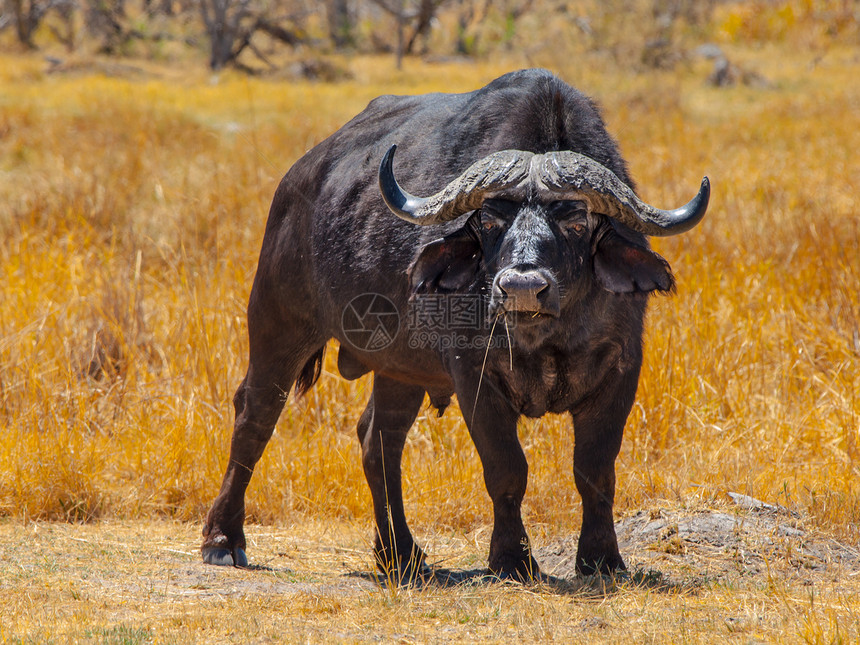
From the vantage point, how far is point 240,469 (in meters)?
4.91

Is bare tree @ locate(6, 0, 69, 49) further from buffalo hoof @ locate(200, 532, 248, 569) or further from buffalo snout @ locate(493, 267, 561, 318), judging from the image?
buffalo snout @ locate(493, 267, 561, 318)

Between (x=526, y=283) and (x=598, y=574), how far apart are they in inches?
48.6

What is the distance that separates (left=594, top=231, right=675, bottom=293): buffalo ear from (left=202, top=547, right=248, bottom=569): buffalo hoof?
2.14 m

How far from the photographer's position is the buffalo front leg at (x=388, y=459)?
15.3 feet

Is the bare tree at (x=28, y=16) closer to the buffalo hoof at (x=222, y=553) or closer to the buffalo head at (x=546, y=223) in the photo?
the buffalo hoof at (x=222, y=553)

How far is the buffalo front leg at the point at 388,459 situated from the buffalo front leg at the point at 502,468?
0.76 meters

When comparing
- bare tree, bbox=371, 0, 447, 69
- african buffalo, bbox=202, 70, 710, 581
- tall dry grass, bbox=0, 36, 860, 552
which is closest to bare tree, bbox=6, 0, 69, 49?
bare tree, bbox=371, 0, 447, 69

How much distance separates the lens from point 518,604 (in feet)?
11.6

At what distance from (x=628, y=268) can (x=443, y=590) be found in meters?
1.41

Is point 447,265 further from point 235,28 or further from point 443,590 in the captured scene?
point 235,28

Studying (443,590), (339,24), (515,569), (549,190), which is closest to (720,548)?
(515,569)

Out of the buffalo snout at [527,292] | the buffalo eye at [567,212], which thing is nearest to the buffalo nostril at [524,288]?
the buffalo snout at [527,292]

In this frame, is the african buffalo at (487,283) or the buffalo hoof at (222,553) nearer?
the african buffalo at (487,283)

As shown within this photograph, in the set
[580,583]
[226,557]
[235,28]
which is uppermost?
[235,28]
